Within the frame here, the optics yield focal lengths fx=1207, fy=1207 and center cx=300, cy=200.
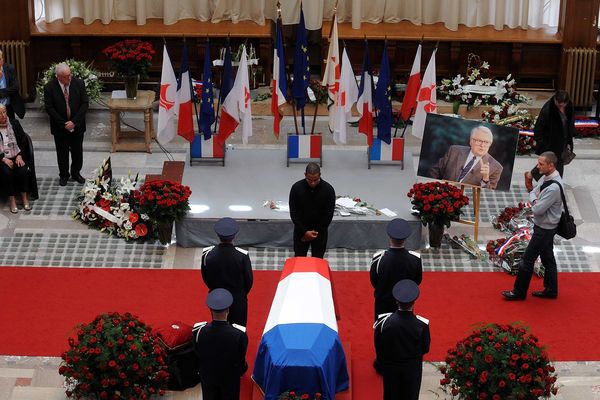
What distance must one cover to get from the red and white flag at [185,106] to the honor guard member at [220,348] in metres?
4.65

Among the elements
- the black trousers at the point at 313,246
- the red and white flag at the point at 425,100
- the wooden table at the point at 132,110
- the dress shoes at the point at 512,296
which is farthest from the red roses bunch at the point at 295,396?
the wooden table at the point at 132,110

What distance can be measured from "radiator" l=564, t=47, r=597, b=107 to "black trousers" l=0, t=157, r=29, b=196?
23.1 feet

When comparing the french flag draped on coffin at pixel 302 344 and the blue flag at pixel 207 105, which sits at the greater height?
the blue flag at pixel 207 105

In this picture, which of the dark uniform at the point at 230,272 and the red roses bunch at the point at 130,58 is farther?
the red roses bunch at the point at 130,58

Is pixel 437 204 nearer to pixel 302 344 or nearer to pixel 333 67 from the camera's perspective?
pixel 333 67

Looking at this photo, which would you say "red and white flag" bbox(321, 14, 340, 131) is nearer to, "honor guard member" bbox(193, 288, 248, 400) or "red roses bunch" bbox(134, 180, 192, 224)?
"red roses bunch" bbox(134, 180, 192, 224)

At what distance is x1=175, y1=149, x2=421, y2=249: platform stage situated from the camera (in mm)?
11734

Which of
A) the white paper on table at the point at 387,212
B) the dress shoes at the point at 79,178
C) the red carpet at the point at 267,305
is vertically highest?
the dress shoes at the point at 79,178

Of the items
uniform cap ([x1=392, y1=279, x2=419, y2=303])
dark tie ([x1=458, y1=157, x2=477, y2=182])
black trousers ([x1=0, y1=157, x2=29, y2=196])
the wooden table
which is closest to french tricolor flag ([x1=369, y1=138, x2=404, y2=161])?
dark tie ([x1=458, y1=157, x2=477, y2=182])

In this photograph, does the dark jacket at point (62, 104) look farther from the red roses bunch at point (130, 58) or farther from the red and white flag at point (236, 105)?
the red and white flag at point (236, 105)

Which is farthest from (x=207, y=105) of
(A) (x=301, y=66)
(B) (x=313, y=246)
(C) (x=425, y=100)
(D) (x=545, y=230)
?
(D) (x=545, y=230)

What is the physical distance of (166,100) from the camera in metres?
12.8

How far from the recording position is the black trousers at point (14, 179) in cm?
1217

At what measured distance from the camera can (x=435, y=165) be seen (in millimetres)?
12164
